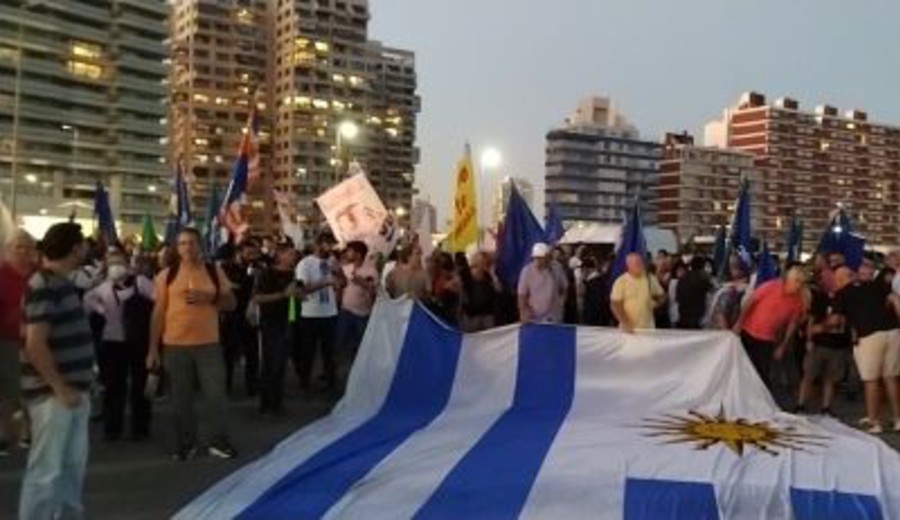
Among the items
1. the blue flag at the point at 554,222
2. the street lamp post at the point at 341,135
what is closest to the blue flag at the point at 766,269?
the blue flag at the point at 554,222

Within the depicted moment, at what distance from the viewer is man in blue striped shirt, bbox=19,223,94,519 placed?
6.13 m

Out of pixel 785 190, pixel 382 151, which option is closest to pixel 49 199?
pixel 382 151

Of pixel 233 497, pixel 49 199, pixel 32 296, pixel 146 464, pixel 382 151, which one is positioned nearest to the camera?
pixel 32 296

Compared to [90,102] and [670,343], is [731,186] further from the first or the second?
[670,343]

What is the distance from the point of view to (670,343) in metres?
10.6

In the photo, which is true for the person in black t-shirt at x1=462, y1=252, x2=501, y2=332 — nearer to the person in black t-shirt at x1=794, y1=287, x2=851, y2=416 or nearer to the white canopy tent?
the person in black t-shirt at x1=794, y1=287, x2=851, y2=416

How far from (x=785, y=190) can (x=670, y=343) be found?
141m

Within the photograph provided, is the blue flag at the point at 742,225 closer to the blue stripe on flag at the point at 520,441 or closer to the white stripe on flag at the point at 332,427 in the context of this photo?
the blue stripe on flag at the point at 520,441

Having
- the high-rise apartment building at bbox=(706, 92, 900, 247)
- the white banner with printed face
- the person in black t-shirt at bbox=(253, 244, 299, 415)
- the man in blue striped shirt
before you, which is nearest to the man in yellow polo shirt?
the person in black t-shirt at bbox=(253, 244, 299, 415)

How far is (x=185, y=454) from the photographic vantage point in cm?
923

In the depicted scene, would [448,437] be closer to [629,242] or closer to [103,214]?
[629,242]

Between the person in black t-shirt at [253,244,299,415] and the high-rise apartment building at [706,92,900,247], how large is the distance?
12809 centimetres

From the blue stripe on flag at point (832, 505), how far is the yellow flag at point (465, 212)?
1093 cm

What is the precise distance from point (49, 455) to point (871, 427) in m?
8.28
